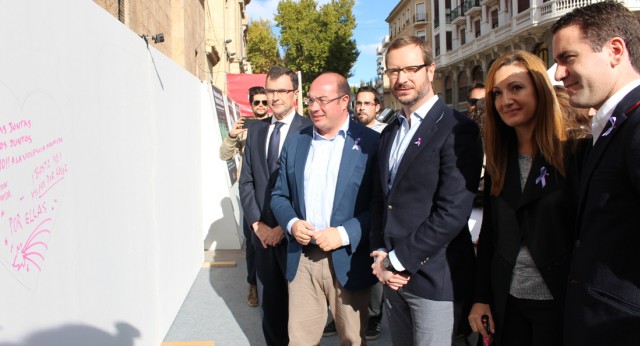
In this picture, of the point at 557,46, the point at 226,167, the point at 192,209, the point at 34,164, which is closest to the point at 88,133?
the point at 34,164

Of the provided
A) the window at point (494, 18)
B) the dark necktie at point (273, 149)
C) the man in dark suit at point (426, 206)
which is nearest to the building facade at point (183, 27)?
the dark necktie at point (273, 149)

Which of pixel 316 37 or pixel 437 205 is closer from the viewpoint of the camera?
pixel 437 205

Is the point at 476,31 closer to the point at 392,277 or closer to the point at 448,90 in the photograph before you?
the point at 448,90

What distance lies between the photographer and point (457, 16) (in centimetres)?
3741

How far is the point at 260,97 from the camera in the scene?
5043 millimetres

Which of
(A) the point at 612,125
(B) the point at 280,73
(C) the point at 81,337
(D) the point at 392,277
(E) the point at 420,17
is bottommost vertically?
(C) the point at 81,337

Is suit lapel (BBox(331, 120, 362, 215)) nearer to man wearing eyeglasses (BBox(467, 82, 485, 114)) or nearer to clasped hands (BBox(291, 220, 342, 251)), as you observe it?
clasped hands (BBox(291, 220, 342, 251))

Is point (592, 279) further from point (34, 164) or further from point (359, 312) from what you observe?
point (34, 164)

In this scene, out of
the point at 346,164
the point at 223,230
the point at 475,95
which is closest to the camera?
the point at 346,164

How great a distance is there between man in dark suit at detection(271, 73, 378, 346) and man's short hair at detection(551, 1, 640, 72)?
1367 mm

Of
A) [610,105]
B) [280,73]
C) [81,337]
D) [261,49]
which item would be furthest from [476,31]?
Answer: [81,337]

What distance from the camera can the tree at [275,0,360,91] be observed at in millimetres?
31781

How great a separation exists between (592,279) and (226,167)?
203 inches

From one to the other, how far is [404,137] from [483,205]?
50 centimetres
